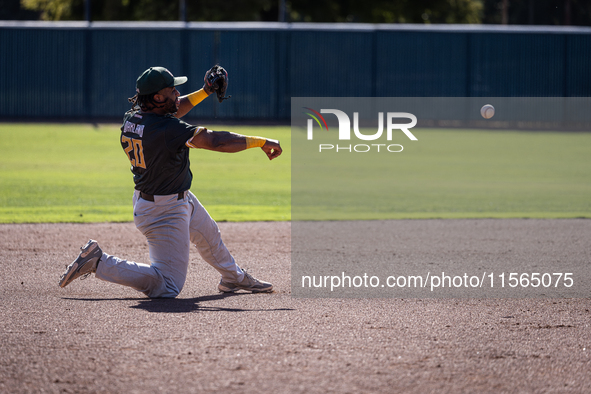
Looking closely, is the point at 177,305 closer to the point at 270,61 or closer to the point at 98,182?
the point at 98,182

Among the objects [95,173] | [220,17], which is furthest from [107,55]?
[95,173]

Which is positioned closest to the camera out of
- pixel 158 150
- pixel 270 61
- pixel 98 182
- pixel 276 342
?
pixel 276 342

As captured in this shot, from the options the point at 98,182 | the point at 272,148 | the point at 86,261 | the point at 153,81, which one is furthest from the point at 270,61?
the point at 86,261

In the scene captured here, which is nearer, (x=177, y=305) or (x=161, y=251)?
(x=177, y=305)

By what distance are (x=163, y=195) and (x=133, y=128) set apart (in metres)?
0.58

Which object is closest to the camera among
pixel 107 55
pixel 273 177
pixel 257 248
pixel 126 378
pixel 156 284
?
pixel 126 378

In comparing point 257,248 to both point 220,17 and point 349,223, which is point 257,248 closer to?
point 349,223

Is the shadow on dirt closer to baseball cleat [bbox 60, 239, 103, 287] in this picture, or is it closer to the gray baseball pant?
the gray baseball pant

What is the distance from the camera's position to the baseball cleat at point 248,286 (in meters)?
6.11

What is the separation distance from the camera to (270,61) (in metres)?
30.9

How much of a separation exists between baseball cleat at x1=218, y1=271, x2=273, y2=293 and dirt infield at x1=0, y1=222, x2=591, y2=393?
0.26 ft

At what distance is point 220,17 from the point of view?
130 ft

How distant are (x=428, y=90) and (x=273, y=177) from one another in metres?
17.1

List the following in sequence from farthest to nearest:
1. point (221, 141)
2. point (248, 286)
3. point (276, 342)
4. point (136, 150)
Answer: point (248, 286) < point (136, 150) < point (221, 141) < point (276, 342)
